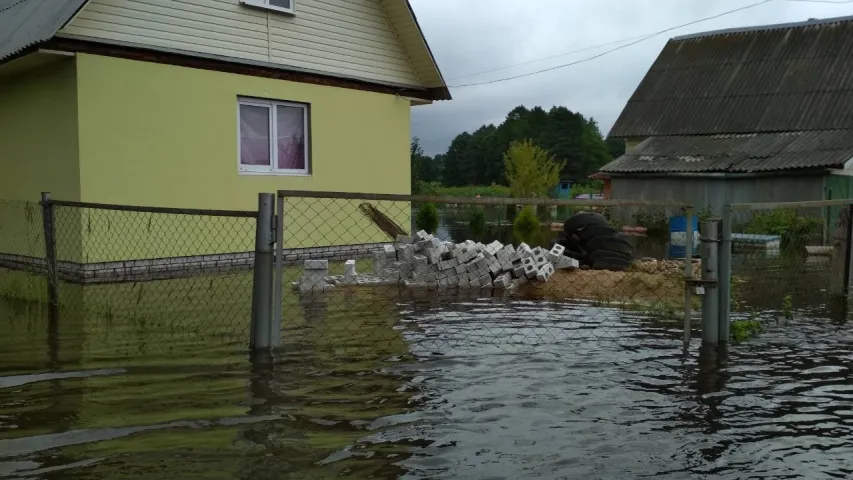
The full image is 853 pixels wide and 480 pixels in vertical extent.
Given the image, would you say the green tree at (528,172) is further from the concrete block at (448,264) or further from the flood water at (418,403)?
the flood water at (418,403)

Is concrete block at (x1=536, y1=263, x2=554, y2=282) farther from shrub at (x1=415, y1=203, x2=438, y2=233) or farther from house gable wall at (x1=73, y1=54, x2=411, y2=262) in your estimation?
shrub at (x1=415, y1=203, x2=438, y2=233)

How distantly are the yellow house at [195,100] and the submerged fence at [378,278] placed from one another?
24cm

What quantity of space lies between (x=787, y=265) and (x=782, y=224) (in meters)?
7.60

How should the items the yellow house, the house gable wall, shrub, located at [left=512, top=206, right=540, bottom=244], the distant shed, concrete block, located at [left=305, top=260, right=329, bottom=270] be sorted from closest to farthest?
concrete block, located at [left=305, top=260, right=329, bottom=270] < the yellow house < the house gable wall < the distant shed < shrub, located at [left=512, top=206, right=540, bottom=244]

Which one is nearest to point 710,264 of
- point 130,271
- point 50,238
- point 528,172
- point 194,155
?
point 50,238

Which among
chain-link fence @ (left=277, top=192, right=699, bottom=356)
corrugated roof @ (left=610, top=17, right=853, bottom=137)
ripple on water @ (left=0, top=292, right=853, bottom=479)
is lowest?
ripple on water @ (left=0, top=292, right=853, bottom=479)

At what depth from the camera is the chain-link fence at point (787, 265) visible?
8789mm

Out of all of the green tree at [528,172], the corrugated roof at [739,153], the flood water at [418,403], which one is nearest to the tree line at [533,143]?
the green tree at [528,172]

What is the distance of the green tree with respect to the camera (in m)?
38.9

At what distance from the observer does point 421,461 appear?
13.1 feet

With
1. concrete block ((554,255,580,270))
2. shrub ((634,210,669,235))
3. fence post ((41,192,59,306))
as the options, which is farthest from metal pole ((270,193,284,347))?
shrub ((634,210,669,235))

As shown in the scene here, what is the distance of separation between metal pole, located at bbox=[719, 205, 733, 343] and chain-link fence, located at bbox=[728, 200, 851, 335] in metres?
0.09

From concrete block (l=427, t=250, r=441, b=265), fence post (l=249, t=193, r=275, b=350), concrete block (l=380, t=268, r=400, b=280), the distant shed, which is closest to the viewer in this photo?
fence post (l=249, t=193, r=275, b=350)

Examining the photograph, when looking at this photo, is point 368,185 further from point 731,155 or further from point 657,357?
point 731,155
